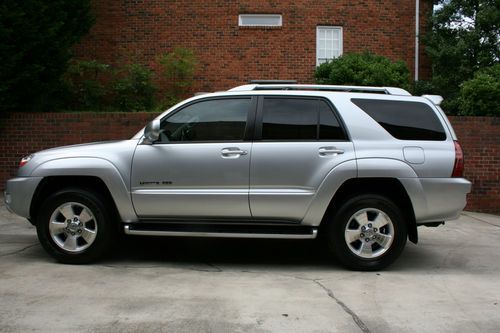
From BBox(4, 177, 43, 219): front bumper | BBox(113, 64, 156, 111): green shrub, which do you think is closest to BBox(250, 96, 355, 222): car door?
BBox(4, 177, 43, 219): front bumper

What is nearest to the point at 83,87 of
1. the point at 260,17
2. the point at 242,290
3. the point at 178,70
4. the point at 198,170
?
the point at 178,70

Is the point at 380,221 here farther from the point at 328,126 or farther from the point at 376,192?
the point at 328,126

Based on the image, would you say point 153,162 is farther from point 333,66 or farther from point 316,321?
point 333,66

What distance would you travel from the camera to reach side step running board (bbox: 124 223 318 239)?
216 inches

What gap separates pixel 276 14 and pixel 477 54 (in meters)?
5.52

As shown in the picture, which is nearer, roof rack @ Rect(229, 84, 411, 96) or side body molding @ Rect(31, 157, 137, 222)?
side body molding @ Rect(31, 157, 137, 222)

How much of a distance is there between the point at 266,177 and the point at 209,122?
35.3 inches

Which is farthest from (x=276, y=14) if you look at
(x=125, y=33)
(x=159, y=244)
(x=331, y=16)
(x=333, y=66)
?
(x=159, y=244)

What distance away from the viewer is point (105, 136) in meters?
10.4

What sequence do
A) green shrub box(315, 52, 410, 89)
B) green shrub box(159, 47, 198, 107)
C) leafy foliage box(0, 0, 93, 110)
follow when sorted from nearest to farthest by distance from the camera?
leafy foliage box(0, 0, 93, 110) < green shrub box(315, 52, 410, 89) < green shrub box(159, 47, 198, 107)

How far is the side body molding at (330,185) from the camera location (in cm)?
543

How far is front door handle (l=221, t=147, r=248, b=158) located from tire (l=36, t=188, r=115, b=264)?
1.45 meters

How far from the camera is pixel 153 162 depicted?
18.4 feet

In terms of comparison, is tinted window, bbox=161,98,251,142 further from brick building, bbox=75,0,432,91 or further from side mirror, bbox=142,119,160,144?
brick building, bbox=75,0,432,91
